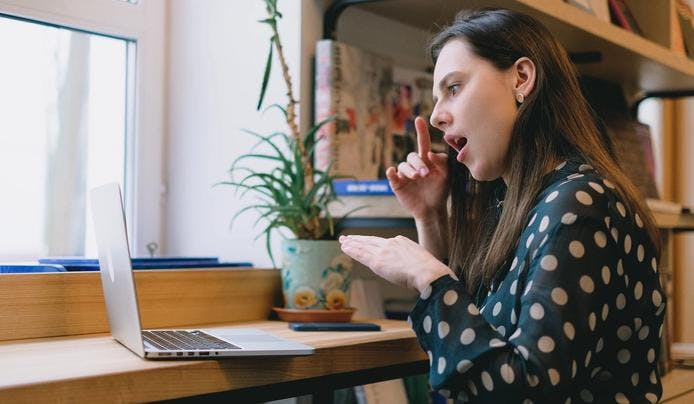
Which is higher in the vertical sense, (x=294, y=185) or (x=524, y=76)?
(x=524, y=76)

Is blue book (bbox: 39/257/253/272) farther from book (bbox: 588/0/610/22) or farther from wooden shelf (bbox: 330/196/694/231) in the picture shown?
book (bbox: 588/0/610/22)

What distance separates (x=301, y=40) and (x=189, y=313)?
640 millimetres

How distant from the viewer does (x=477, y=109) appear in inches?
50.2

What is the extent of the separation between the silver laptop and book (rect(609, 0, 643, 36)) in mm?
1494

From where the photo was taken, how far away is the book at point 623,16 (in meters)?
2.39

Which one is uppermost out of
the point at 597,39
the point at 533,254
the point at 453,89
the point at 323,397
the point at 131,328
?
the point at 597,39

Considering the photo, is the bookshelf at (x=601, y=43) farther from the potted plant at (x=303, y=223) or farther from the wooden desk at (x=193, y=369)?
the wooden desk at (x=193, y=369)

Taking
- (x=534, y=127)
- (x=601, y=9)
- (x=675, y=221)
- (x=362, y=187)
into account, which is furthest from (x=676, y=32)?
(x=534, y=127)

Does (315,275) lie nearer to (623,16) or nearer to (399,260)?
(399,260)

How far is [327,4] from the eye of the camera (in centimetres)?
193

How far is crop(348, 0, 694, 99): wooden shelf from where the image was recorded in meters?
1.97

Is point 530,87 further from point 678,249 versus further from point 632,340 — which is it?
point 678,249

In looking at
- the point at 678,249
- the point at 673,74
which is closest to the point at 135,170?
the point at 673,74

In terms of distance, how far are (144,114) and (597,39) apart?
1149mm
